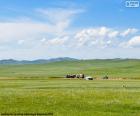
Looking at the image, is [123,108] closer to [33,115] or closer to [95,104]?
[95,104]

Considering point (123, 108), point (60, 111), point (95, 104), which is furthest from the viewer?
point (95, 104)

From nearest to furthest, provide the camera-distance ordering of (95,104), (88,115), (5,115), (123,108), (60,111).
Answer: (5,115)
(88,115)
(60,111)
(123,108)
(95,104)

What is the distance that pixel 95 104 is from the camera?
37969 millimetres

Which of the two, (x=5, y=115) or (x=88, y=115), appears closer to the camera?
(x=5, y=115)

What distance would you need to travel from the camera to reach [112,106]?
118 feet

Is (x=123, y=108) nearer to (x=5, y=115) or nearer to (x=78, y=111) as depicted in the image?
(x=78, y=111)

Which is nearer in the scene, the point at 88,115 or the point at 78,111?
the point at 88,115

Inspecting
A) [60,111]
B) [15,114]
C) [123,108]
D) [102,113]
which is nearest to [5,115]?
[15,114]

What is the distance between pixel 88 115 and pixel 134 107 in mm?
7504

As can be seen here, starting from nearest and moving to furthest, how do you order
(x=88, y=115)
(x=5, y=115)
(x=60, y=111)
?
(x=5, y=115), (x=88, y=115), (x=60, y=111)

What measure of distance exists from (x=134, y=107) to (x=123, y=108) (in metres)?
1.27

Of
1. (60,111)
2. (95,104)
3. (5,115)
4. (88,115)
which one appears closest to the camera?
(5,115)

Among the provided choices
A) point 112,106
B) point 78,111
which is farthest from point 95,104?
point 78,111

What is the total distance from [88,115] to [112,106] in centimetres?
716
